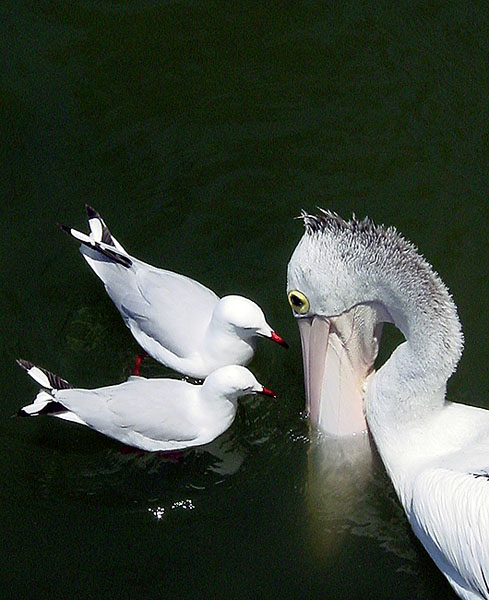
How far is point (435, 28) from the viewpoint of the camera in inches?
256

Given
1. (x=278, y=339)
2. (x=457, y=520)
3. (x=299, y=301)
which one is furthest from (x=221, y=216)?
(x=457, y=520)

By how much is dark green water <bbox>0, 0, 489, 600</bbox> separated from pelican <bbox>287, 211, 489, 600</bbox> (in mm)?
394

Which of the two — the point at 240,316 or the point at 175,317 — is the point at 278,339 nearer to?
the point at 240,316

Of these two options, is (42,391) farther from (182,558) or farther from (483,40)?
(483,40)

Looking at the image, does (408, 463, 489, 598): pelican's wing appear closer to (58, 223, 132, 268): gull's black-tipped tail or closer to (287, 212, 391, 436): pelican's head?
(287, 212, 391, 436): pelican's head

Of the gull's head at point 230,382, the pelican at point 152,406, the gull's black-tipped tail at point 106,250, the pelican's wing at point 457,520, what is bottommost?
the pelican's wing at point 457,520

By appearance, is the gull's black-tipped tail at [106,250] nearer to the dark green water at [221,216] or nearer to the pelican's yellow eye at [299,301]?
the dark green water at [221,216]

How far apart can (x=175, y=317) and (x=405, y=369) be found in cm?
117

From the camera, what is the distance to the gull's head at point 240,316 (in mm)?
4887

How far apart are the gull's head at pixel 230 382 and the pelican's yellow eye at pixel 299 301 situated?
0.39 meters

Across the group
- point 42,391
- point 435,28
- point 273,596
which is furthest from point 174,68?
point 273,596

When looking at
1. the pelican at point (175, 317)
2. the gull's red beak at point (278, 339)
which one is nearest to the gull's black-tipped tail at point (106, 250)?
the pelican at point (175, 317)

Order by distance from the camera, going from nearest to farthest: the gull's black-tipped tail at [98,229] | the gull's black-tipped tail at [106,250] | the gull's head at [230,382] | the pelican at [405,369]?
1. the pelican at [405,369]
2. the gull's head at [230,382]
3. the gull's black-tipped tail at [106,250]
4. the gull's black-tipped tail at [98,229]

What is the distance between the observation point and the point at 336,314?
4719 millimetres
